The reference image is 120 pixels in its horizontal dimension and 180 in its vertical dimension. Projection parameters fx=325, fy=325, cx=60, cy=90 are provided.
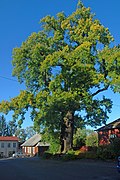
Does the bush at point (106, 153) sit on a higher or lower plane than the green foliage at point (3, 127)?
lower

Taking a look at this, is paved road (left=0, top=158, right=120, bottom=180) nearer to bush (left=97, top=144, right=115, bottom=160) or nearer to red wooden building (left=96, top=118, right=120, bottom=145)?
bush (left=97, top=144, right=115, bottom=160)

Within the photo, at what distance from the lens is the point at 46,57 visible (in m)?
34.8

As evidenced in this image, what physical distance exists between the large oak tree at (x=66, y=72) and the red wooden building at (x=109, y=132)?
3.96 metres

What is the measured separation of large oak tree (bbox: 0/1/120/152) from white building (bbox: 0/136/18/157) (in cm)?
6625

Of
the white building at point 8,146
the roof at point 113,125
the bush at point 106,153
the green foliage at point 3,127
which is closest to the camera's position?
the bush at point 106,153

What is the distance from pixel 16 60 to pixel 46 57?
5.25m

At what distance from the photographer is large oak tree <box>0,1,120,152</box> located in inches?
1334

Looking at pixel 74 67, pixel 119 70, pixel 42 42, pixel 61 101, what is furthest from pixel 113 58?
pixel 42 42

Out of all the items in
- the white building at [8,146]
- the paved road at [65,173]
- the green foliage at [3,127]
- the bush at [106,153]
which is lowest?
the paved road at [65,173]

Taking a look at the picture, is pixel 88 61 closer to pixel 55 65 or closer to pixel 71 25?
pixel 55 65

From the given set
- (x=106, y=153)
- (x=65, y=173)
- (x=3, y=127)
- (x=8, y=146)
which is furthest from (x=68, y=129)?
(x=3, y=127)

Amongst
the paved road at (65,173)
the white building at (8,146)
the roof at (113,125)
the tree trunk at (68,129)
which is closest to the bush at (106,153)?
the paved road at (65,173)

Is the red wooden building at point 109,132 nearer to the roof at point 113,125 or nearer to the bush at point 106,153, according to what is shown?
the roof at point 113,125

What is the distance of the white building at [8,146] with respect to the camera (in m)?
104
